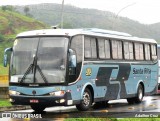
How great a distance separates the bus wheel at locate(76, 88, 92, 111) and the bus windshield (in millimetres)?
1848

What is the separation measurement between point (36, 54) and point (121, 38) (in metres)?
6.48

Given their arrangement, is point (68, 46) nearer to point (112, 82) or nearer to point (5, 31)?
point (112, 82)

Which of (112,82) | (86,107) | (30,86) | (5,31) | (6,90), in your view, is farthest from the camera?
(5,31)

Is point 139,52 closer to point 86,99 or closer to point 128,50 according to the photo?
point 128,50

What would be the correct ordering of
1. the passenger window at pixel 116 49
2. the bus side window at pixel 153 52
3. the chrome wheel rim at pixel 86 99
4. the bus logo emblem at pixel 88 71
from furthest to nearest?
the bus side window at pixel 153 52
the passenger window at pixel 116 49
the bus logo emblem at pixel 88 71
the chrome wheel rim at pixel 86 99

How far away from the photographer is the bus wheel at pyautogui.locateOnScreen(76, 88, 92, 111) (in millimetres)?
20469

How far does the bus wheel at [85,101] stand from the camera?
20.5 m

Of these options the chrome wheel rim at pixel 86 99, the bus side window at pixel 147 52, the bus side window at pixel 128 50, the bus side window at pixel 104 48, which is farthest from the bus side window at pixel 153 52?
the chrome wheel rim at pixel 86 99

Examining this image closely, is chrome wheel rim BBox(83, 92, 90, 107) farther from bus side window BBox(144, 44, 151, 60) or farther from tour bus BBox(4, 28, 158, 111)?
bus side window BBox(144, 44, 151, 60)

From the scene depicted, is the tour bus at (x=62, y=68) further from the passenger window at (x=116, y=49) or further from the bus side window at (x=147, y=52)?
the bus side window at (x=147, y=52)

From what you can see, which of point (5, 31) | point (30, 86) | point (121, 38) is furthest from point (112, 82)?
point (5, 31)

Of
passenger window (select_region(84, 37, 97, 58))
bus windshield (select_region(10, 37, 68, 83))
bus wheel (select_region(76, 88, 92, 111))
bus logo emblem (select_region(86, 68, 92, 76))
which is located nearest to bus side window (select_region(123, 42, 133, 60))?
passenger window (select_region(84, 37, 97, 58))

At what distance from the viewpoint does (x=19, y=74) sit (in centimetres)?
1948

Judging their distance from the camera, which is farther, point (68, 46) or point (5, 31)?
point (5, 31)
